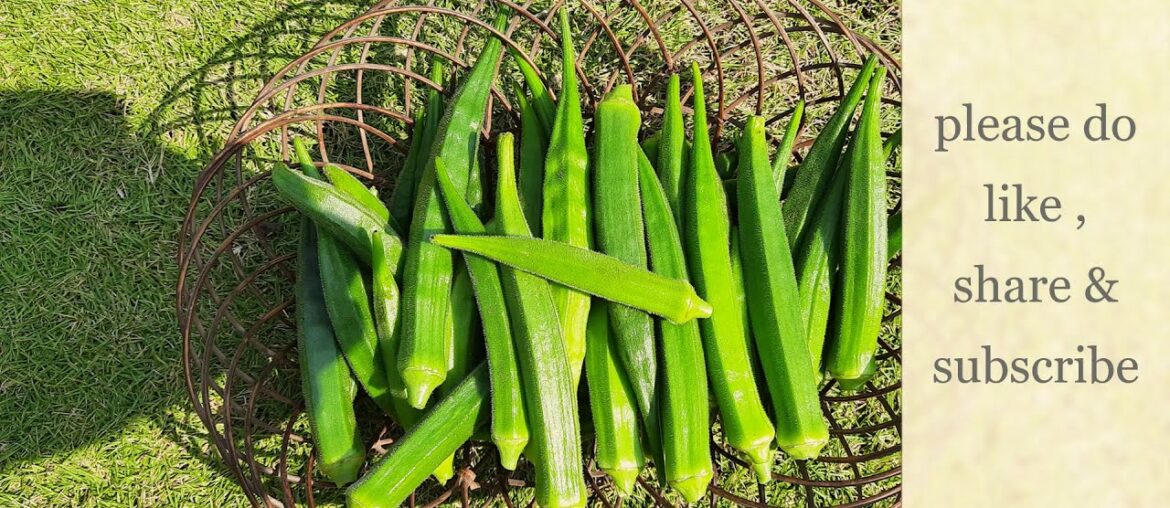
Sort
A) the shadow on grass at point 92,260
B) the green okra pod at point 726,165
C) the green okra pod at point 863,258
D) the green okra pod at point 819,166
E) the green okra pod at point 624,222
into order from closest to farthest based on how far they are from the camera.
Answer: the green okra pod at point 624,222 < the green okra pod at point 863,258 < the green okra pod at point 819,166 < the green okra pod at point 726,165 < the shadow on grass at point 92,260

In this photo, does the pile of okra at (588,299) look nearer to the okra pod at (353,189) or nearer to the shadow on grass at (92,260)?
the okra pod at (353,189)

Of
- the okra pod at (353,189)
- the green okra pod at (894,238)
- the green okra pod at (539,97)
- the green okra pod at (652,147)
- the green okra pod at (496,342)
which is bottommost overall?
the green okra pod at (496,342)

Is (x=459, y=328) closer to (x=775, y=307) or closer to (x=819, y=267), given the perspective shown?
(x=775, y=307)

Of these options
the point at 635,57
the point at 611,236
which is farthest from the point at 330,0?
the point at 611,236

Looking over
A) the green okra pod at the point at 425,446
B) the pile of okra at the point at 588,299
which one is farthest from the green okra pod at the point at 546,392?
the green okra pod at the point at 425,446

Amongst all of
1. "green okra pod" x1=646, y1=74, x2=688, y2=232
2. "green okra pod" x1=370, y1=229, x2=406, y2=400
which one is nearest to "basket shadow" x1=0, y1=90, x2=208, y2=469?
"green okra pod" x1=370, y1=229, x2=406, y2=400

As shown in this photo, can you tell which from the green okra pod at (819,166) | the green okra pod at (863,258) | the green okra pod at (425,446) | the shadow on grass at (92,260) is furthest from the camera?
the shadow on grass at (92,260)
